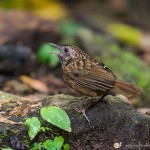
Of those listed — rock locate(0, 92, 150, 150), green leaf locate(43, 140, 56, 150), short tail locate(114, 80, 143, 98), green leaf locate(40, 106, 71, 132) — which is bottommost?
green leaf locate(43, 140, 56, 150)

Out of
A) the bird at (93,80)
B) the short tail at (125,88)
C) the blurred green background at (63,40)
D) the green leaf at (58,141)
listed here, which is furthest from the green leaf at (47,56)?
the green leaf at (58,141)

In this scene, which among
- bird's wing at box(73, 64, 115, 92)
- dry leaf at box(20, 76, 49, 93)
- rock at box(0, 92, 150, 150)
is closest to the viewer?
rock at box(0, 92, 150, 150)

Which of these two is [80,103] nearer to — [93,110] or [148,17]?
[93,110]

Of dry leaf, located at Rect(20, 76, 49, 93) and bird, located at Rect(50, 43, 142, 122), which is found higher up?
bird, located at Rect(50, 43, 142, 122)

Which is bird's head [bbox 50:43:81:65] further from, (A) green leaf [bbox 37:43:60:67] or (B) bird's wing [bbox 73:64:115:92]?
(A) green leaf [bbox 37:43:60:67]

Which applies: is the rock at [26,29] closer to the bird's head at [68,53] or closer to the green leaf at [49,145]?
the bird's head at [68,53]

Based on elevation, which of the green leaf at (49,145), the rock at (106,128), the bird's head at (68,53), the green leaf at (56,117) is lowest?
the green leaf at (49,145)

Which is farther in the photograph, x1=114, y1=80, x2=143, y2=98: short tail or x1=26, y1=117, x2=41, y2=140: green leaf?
x1=114, y1=80, x2=143, y2=98: short tail

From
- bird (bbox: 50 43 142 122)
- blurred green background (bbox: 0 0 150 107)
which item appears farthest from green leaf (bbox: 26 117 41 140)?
blurred green background (bbox: 0 0 150 107)
